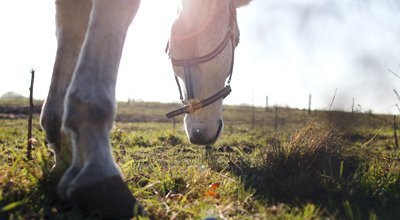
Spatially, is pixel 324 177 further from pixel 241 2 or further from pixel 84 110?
pixel 241 2

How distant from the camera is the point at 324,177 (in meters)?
2.93

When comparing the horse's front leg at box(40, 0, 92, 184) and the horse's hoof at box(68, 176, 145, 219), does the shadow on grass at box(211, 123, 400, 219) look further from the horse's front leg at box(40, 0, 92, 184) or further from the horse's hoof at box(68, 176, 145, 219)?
the horse's front leg at box(40, 0, 92, 184)

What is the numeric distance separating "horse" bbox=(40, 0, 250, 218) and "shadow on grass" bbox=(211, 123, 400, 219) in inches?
21.9

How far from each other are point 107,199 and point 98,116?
0.37m

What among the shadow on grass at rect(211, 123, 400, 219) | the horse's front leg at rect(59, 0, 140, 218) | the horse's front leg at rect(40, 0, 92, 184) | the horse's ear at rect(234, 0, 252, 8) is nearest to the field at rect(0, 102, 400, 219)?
the shadow on grass at rect(211, 123, 400, 219)

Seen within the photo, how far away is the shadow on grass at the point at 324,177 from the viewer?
2.46 m

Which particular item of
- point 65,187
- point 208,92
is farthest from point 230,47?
point 65,187

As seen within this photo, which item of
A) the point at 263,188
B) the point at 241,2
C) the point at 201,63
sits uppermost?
the point at 241,2

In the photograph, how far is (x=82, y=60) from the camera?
208 centimetres

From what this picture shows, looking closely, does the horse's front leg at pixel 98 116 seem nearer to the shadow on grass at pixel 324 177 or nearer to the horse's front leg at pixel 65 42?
the horse's front leg at pixel 65 42

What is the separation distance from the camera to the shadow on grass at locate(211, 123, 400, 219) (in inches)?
97.0

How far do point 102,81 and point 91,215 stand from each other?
1.95 feet

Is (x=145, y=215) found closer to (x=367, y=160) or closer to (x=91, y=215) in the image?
(x=91, y=215)

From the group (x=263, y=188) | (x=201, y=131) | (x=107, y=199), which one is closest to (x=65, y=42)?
(x=201, y=131)
